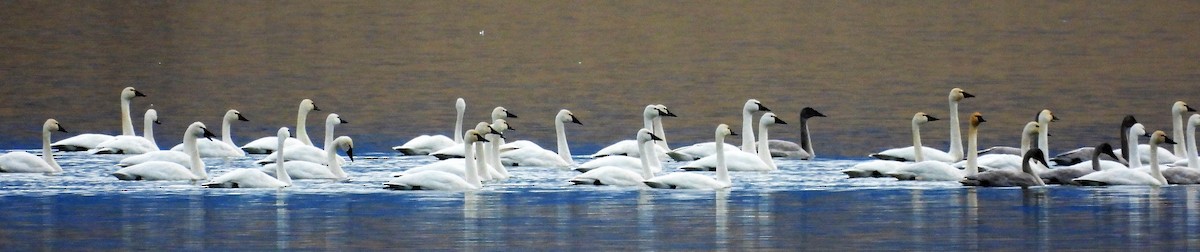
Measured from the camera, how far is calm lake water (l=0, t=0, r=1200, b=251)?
1324cm

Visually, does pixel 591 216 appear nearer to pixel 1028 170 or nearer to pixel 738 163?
pixel 1028 170

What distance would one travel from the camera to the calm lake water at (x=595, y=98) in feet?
43.4

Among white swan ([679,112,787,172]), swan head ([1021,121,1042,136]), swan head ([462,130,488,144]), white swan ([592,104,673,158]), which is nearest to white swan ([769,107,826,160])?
white swan ([592,104,673,158])

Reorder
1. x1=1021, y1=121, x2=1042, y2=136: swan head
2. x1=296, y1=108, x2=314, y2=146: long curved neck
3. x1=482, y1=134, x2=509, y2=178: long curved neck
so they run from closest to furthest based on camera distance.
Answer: x1=482, y1=134, x2=509, y2=178: long curved neck
x1=1021, y1=121, x2=1042, y2=136: swan head
x1=296, y1=108, x2=314, y2=146: long curved neck

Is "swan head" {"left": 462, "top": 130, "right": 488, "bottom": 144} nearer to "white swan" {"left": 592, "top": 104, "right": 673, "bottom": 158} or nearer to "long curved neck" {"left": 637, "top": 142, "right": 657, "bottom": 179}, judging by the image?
"long curved neck" {"left": 637, "top": 142, "right": 657, "bottom": 179}

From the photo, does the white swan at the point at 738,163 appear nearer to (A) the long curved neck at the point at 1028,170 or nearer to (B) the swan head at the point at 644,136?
(B) the swan head at the point at 644,136

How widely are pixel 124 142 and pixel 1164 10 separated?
2614 centimetres

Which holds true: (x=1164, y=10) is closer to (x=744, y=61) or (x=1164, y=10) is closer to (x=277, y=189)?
(x=744, y=61)

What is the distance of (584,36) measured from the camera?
43.7 meters

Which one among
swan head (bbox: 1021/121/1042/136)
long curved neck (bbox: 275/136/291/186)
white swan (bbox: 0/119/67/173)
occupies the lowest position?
long curved neck (bbox: 275/136/291/186)

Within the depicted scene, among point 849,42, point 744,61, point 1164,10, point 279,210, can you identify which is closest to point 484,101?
point 744,61

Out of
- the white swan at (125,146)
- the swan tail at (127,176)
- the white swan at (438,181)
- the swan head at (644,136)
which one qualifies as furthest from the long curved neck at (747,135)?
the swan tail at (127,176)

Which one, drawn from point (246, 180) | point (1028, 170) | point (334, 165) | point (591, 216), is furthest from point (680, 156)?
point (591, 216)

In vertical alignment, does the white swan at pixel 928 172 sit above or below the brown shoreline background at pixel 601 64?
below
